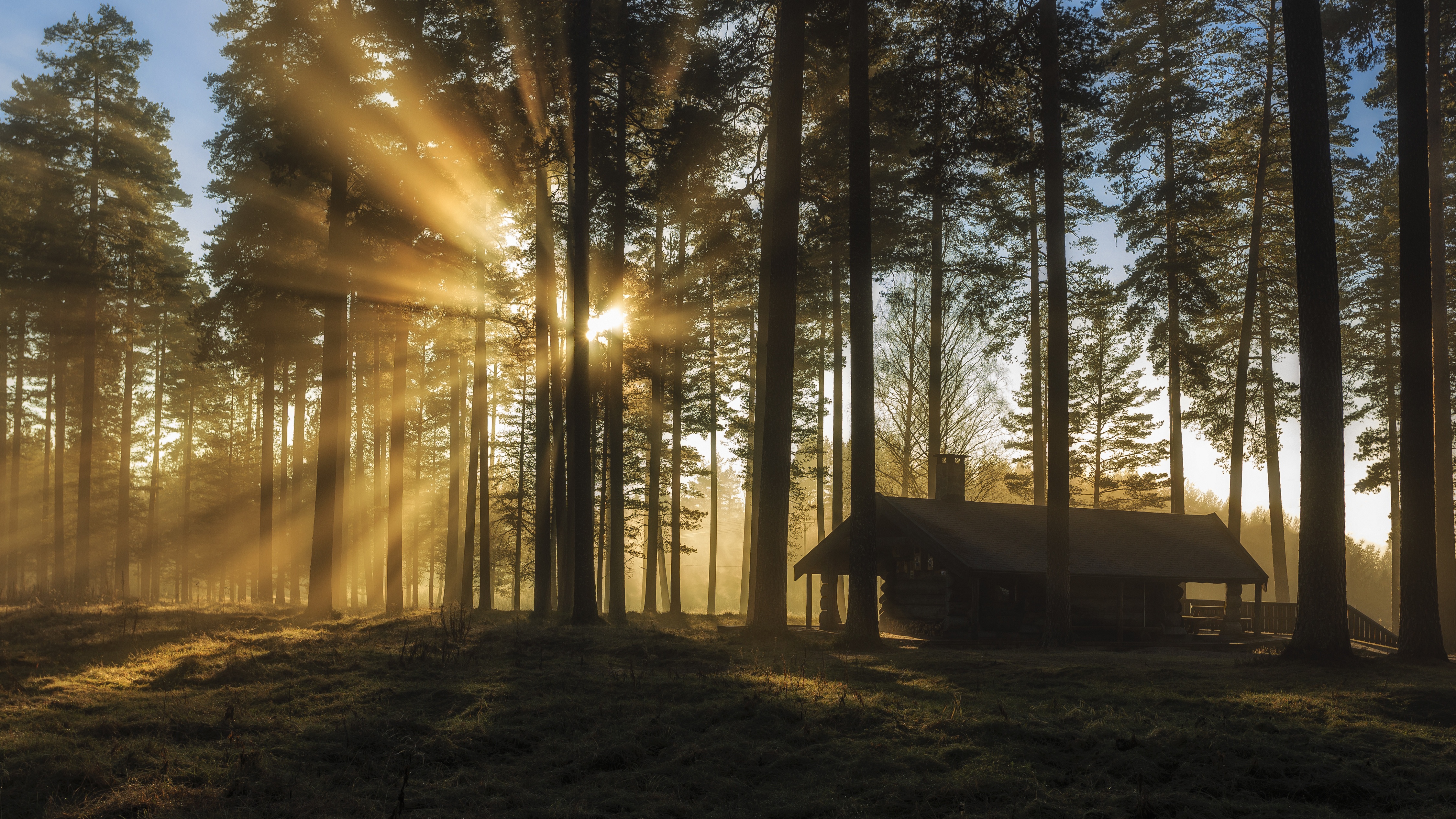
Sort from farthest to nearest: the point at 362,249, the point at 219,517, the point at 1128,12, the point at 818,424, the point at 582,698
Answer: the point at 219,517 < the point at 818,424 < the point at 1128,12 < the point at 362,249 < the point at 582,698

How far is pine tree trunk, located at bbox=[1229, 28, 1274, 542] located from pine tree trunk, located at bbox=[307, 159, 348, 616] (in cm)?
2516

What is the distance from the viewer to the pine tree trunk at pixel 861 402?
16.2 metres

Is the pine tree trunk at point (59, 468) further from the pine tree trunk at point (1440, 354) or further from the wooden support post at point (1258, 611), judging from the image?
the pine tree trunk at point (1440, 354)

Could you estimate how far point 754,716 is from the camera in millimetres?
9938

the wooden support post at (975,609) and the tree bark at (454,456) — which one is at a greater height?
the tree bark at (454,456)

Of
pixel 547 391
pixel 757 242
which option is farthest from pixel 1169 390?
pixel 547 391

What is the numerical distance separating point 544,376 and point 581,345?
5.47 meters

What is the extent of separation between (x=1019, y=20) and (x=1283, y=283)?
16.9 m

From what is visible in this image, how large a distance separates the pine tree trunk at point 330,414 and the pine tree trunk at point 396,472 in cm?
463

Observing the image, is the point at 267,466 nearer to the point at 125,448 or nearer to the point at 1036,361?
the point at 125,448

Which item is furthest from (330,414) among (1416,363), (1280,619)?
(1280,619)

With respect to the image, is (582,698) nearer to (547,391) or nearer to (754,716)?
(754,716)

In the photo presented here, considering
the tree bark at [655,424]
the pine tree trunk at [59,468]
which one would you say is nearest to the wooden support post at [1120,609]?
the tree bark at [655,424]

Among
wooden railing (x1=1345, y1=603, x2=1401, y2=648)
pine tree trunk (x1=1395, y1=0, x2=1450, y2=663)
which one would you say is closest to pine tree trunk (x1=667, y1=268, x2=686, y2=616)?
pine tree trunk (x1=1395, y1=0, x2=1450, y2=663)
